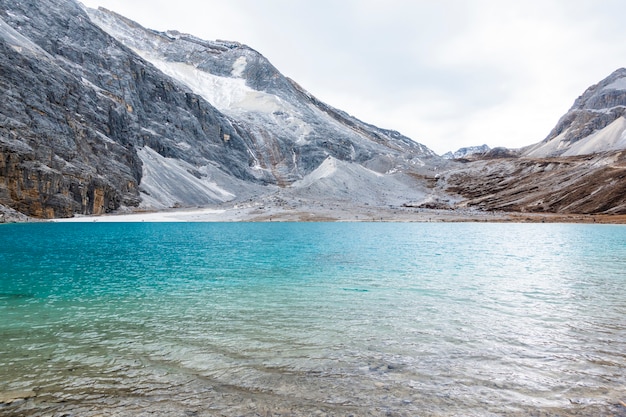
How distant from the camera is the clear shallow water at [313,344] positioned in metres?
6.71

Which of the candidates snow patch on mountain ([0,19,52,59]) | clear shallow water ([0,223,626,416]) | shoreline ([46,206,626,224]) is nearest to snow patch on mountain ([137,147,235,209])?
shoreline ([46,206,626,224])

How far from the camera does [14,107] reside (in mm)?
84375

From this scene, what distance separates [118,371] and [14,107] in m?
101

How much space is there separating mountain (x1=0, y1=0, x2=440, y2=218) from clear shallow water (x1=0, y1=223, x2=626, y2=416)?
7811 centimetres

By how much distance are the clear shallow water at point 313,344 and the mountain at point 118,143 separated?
78106 millimetres

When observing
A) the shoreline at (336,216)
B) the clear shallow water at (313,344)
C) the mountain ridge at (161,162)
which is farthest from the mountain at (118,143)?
the clear shallow water at (313,344)

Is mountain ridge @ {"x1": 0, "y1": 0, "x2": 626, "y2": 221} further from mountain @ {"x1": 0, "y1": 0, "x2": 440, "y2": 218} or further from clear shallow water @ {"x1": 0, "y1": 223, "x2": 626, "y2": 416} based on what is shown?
clear shallow water @ {"x1": 0, "y1": 223, "x2": 626, "y2": 416}

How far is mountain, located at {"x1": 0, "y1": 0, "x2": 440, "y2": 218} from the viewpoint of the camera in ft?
277

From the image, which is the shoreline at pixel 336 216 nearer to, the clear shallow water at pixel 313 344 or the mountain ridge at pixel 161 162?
the mountain ridge at pixel 161 162

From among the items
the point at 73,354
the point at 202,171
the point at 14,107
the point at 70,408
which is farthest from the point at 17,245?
the point at 202,171

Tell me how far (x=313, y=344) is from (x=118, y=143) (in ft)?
399

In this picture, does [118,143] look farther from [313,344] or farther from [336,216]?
[313,344]

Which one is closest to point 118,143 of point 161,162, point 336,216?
point 161,162

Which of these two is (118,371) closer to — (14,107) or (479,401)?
(479,401)
